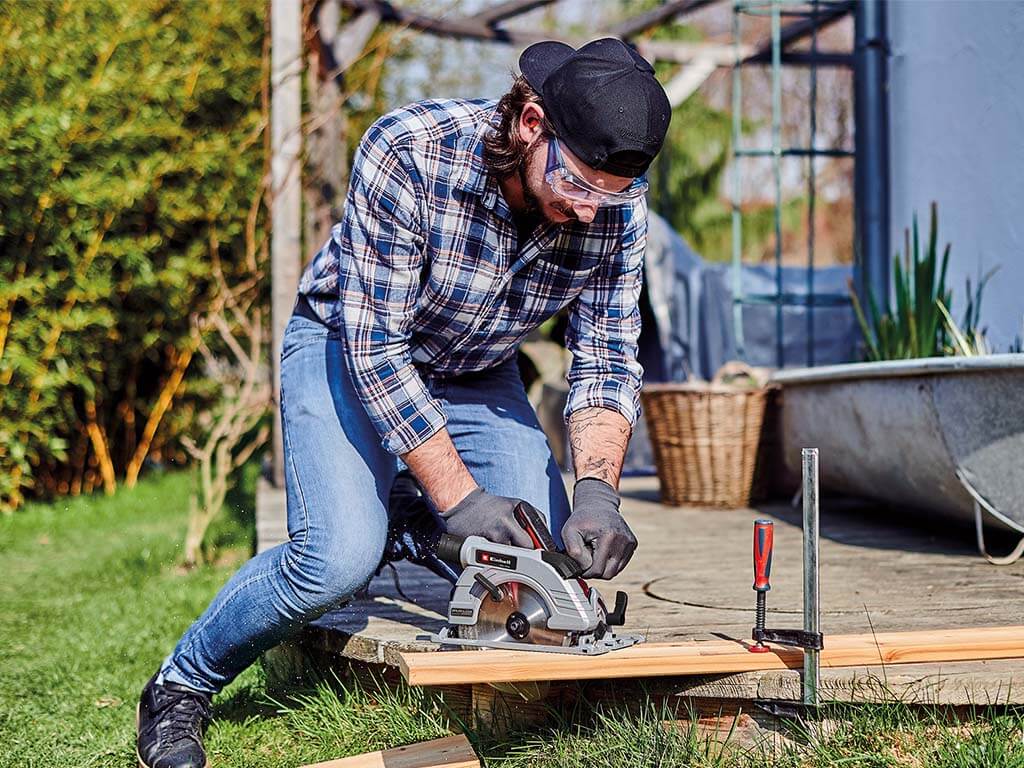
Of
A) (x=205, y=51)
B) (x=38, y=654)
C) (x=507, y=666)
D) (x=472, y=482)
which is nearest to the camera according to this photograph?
(x=507, y=666)

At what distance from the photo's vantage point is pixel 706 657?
2061mm

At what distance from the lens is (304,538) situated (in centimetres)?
233

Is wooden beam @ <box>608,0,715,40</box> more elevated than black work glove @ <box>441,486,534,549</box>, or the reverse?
wooden beam @ <box>608,0,715,40</box>

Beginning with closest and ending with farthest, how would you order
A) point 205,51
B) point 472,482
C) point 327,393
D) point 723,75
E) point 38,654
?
point 472,482 < point 327,393 < point 38,654 < point 205,51 < point 723,75

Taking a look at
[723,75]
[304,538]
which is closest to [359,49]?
[304,538]

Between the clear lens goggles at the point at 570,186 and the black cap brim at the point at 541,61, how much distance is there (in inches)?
4.8

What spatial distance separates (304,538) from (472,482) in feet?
1.19

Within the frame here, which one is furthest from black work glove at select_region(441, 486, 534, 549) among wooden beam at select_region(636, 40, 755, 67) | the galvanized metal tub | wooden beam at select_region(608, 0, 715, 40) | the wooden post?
wooden beam at select_region(636, 40, 755, 67)

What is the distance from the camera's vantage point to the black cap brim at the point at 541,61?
2.12 m

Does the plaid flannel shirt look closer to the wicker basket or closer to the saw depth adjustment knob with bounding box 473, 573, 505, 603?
the saw depth adjustment knob with bounding box 473, 573, 505, 603

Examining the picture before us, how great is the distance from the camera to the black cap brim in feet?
6.95

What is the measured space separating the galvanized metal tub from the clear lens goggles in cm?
129

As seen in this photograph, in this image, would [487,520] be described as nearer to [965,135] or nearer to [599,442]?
[599,442]

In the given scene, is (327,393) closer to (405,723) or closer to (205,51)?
(405,723)
